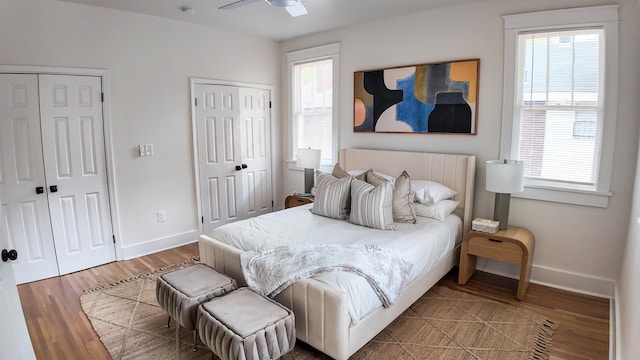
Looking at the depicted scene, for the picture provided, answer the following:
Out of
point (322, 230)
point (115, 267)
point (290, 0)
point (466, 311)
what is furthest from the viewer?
point (115, 267)

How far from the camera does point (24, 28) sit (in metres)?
3.37

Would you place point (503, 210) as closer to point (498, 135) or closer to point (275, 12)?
point (498, 135)

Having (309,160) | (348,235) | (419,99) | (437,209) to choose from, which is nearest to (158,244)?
(309,160)

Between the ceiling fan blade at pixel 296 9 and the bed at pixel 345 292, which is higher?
the ceiling fan blade at pixel 296 9

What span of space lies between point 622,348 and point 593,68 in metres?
2.19

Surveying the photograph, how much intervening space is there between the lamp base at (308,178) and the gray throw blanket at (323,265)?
2265 mm

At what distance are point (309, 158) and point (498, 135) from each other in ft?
7.27

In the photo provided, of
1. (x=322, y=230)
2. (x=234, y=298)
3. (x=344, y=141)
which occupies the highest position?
(x=344, y=141)

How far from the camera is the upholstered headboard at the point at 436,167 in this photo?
3670mm

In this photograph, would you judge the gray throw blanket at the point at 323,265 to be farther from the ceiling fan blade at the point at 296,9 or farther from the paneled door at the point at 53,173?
the paneled door at the point at 53,173

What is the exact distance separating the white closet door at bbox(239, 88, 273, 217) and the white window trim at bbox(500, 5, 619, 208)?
317cm

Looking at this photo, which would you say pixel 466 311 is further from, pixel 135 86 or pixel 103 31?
pixel 103 31

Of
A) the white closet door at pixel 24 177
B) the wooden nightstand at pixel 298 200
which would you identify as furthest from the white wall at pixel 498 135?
the white closet door at pixel 24 177

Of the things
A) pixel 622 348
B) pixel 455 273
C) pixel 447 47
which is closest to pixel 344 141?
pixel 447 47
